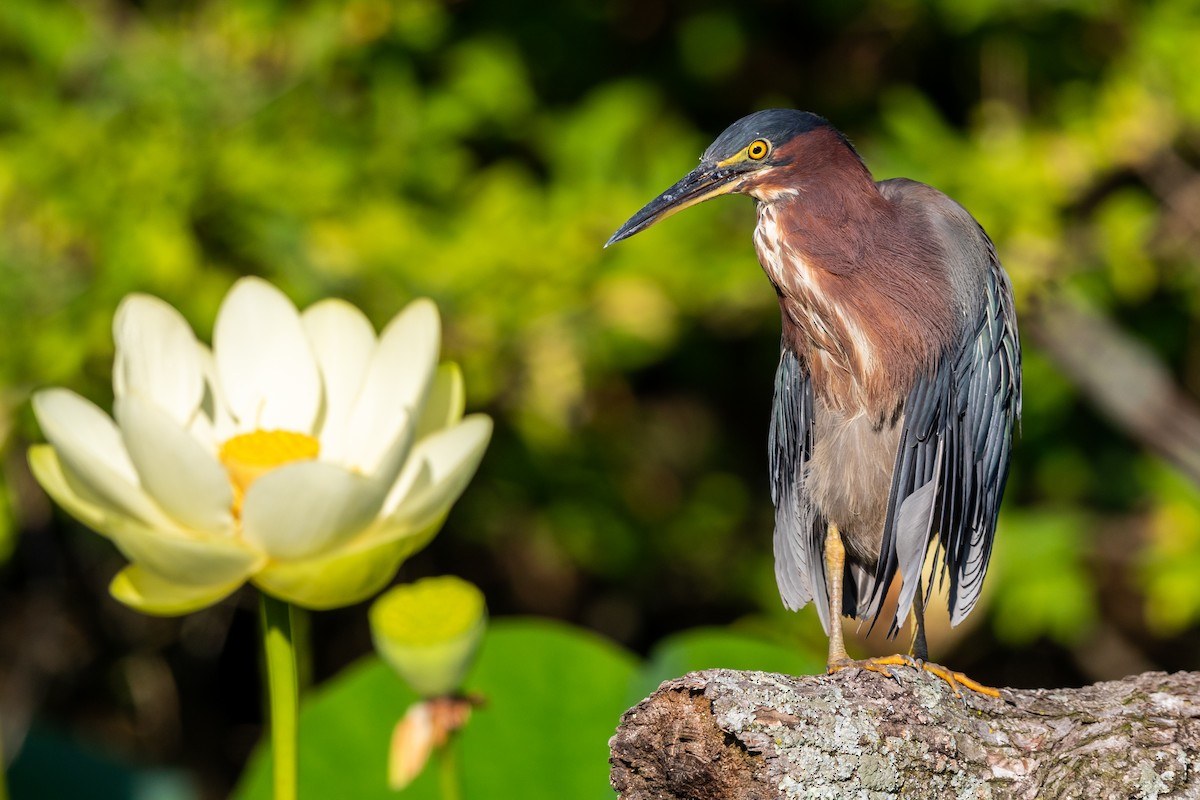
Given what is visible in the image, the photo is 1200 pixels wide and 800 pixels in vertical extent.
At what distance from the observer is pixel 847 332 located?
125 cm

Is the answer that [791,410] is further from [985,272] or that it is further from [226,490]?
[226,490]

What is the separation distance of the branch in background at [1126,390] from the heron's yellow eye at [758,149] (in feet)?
4.19

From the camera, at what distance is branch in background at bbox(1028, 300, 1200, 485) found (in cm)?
238

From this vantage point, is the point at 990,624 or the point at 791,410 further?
the point at 990,624

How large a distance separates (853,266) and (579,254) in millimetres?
1113

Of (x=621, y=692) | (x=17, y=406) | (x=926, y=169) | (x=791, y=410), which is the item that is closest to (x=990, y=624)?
(x=926, y=169)

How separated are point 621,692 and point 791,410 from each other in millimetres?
544

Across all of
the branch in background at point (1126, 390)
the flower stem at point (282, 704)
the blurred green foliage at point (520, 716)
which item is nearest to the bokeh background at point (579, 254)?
the branch in background at point (1126, 390)

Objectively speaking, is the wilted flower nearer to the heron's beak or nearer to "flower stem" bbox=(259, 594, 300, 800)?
"flower stem" bbox=(259, 594, 300, 800)

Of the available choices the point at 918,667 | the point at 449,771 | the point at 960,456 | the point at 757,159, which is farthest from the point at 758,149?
the point at 449,771

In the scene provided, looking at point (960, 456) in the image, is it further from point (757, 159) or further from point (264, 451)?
point (264, 451)

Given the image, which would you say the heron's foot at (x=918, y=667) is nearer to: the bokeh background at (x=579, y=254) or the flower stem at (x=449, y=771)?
the flower stem at (x=449, y=771)

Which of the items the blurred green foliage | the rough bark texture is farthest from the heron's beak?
the blurred green foliage

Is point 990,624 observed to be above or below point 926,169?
below
